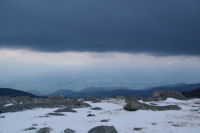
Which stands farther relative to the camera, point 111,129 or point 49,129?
point 49,129

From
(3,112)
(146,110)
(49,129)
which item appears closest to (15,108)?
(3,112)

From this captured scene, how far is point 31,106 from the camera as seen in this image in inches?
1356

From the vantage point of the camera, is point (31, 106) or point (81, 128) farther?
point (31, 106)

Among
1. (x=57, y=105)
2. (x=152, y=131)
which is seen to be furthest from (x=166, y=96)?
(x=152, y=131)

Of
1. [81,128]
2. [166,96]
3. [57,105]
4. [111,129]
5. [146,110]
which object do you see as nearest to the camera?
[111,129]

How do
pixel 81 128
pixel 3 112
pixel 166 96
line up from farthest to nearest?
1. pixel 166 96
2. pixel 3 112
3. pixel 81 128

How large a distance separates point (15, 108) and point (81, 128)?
18.6 m

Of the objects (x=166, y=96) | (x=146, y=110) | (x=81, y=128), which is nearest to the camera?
(x=81, y=128)

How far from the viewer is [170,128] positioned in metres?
18.2

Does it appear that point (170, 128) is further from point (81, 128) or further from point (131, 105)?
point (131, 105)

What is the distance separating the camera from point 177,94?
180ft

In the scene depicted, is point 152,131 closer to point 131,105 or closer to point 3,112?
point 131,105

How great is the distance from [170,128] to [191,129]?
5.86 feet

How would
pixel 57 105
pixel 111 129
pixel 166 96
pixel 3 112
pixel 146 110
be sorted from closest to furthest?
pixel 111 129
pixel 146 110
pixel 3 112
pixel 57 105
pixel 166 96
